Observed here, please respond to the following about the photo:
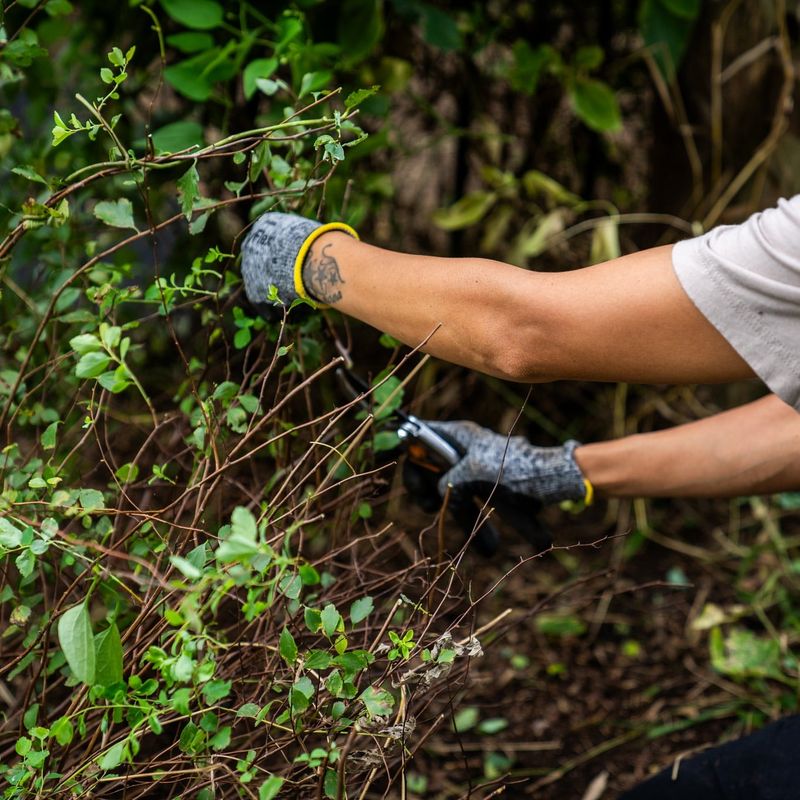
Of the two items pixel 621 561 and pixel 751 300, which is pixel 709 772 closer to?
pixel 751 300

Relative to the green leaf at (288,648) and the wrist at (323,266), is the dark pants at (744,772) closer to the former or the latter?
the green leaf at (288,648)

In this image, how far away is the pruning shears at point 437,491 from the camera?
1.72 m

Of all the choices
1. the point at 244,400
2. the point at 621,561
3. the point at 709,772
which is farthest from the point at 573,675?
the point at 244,400

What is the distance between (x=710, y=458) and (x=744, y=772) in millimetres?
549

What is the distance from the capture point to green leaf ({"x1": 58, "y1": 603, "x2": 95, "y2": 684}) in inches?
34.9

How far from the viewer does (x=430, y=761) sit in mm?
2055

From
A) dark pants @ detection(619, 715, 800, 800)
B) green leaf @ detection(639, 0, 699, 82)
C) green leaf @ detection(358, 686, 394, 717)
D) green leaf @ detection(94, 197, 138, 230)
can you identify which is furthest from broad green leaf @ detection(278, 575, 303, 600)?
green leaf @ detection(639, 0, 699, 82)

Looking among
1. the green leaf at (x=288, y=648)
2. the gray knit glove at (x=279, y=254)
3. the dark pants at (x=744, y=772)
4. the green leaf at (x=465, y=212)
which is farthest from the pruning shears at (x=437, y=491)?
the green leaf at (x=465, y=212)

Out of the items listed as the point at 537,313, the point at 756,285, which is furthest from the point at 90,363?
the point at 756,285

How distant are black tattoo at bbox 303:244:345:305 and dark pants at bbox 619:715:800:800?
97 centimetres

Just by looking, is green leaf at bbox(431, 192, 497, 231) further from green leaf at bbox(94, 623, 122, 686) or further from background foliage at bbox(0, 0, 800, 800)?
green leaf at bbox(94, 623, 122, 686)

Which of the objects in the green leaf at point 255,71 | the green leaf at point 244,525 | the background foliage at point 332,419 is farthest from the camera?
the green leaf at point 255,71

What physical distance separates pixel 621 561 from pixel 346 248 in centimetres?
168

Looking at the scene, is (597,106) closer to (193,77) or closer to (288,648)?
(193,77)
